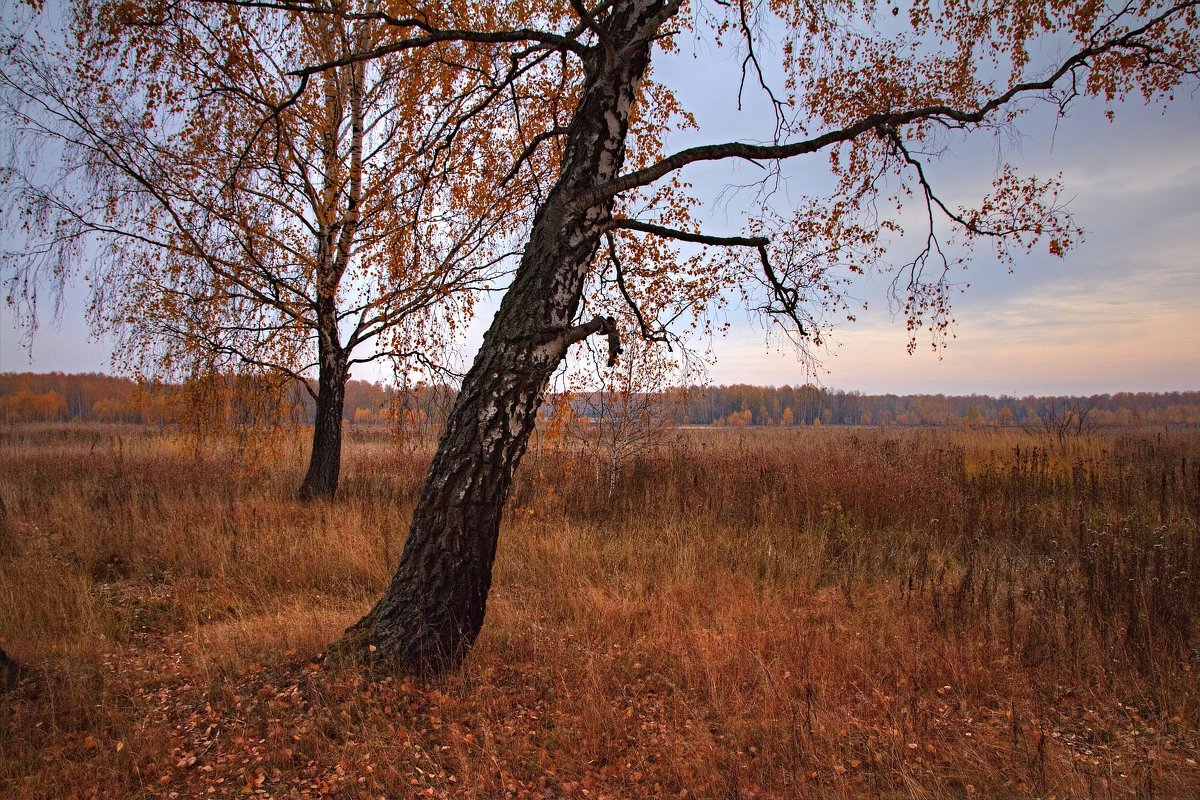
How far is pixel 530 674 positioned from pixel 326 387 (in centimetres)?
658

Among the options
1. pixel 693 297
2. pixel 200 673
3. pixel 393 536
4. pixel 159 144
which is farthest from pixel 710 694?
pixel 159 144

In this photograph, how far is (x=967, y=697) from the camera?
3.71m

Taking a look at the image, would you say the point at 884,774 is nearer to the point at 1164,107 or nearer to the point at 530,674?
the point at 530,674

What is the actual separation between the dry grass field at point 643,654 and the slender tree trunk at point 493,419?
0.31m

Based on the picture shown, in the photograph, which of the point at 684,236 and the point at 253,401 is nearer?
the point at 684,236

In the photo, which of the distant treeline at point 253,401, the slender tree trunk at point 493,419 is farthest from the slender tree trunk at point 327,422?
the slender tree trunk at point 493,419

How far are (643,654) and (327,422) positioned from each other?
6762mm

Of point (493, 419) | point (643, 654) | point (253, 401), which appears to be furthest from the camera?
point (253, 401)

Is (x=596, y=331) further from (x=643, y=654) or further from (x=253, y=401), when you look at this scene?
(x=253, y=401)

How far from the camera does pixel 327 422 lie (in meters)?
9.02

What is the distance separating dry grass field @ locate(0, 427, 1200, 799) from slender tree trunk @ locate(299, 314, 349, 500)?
2.32ft

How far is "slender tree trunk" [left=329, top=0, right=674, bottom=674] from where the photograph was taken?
11.6 feet

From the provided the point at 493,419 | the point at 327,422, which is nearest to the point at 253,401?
the point at 327,422

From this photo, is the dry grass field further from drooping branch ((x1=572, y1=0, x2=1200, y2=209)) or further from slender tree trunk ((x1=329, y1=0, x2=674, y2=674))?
drooping branch ((x1=572, y1=0, x2=1200, y2=209))
